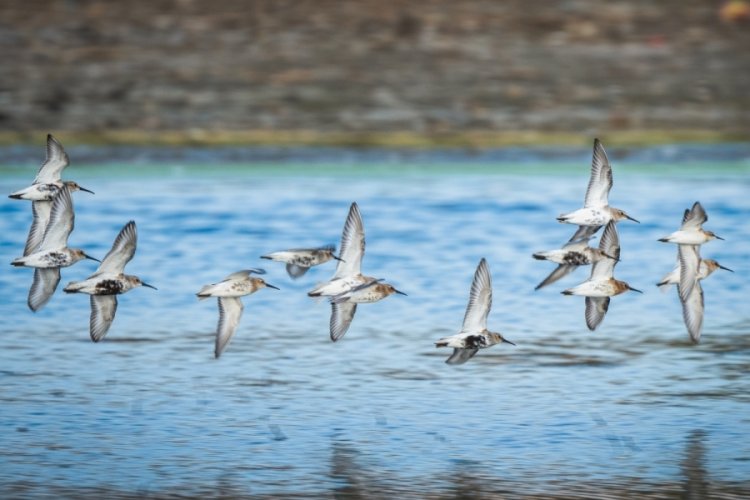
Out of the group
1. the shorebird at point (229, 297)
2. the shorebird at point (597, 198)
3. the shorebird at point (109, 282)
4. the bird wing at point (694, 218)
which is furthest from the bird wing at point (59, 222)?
the bird wing at point (694, 218)

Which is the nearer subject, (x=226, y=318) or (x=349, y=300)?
(x=349, y=300)

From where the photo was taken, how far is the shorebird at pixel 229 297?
41.2 feet

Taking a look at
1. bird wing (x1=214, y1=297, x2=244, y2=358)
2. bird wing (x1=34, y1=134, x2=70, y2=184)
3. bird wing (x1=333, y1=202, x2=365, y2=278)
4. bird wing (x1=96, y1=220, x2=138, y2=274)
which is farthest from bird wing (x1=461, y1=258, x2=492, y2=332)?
bird wing (x1=34, y1=134, x2=70, y2=184)

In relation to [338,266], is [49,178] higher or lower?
higher

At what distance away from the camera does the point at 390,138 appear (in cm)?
2711

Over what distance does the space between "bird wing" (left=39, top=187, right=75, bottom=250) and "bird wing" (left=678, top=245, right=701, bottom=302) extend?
4771mm

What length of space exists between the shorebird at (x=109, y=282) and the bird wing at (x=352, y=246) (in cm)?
156

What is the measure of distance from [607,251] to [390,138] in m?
14.4

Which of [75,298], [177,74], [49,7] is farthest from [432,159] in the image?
[75,298]

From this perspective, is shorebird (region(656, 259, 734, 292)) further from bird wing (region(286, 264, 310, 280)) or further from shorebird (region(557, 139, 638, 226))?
bird wing (region(286, 264, 310, 280))

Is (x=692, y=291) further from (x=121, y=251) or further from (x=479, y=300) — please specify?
(x=121, y=251)

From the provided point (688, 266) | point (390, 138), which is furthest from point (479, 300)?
point (390, 138)

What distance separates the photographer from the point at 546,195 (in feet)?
80.9

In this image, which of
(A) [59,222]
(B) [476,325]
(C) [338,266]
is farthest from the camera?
(C) [338,266]
